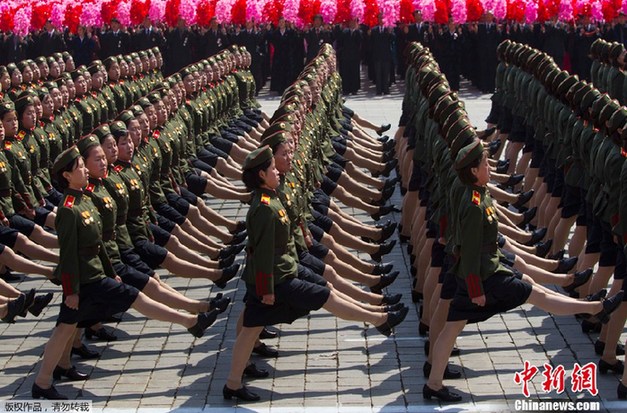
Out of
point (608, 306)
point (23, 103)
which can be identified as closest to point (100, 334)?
point (23, 103)

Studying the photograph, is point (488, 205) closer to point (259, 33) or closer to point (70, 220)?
point (70, 220)

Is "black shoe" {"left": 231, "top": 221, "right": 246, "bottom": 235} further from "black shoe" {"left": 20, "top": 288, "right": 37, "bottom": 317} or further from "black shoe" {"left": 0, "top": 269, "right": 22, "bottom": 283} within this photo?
"black shoe" {"left": 20, "top": 288, "right": 37, "bottom": 317}

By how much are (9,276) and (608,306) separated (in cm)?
585

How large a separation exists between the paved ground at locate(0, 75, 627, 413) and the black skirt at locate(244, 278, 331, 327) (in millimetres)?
522

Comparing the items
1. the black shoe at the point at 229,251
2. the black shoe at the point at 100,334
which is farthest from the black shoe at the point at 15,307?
the black shoe at the point at 229,251

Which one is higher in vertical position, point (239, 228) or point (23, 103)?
point (23, 103)

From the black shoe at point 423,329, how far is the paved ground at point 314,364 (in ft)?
0.20

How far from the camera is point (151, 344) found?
1098 cm

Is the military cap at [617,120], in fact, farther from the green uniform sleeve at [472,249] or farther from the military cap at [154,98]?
the military cap at [154,98]

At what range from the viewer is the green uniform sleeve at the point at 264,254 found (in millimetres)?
9391

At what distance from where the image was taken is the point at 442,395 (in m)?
9.36

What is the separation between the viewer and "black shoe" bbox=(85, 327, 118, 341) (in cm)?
1109

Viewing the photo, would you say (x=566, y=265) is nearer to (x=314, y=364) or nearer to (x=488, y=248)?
(x=488, y=248)

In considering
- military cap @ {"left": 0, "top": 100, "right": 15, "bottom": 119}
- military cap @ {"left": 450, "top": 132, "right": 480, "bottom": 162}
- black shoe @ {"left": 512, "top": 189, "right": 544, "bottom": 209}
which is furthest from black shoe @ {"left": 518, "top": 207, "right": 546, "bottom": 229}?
military cap @ {"left": 0, "top": 100, "right": 15, "bottom": 119}
